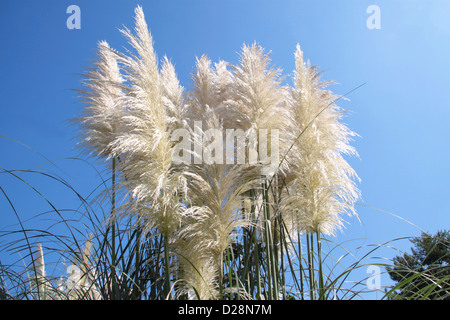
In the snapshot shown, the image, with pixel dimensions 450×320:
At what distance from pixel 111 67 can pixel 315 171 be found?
104 inches

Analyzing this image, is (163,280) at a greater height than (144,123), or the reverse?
(144,123)

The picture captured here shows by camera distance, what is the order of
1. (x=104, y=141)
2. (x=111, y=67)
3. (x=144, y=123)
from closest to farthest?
(x=144, y=123)
(x=104, y=141)
(x=111, y=67)

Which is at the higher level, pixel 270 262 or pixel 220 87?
pixel 220 87

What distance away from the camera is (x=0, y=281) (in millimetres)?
2859

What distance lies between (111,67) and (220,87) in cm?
135

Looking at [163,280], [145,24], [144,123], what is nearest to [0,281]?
[163,280]

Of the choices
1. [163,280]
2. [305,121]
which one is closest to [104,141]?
[163,280]
